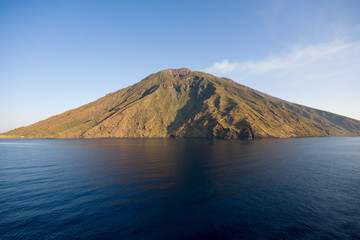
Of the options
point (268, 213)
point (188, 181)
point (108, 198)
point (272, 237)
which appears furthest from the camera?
point (188, 181)

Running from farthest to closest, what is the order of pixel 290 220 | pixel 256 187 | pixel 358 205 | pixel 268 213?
1. pixel 256 187
2. pixel 358 205
3. pixel 268 213
4. pixel 290 220

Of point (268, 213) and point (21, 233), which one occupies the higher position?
point (21, 233)

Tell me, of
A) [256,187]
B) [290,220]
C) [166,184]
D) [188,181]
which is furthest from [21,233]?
[256,187]

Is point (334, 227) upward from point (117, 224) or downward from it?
downward

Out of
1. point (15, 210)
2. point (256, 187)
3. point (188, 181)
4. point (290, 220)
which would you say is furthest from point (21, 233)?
point (256, 187)

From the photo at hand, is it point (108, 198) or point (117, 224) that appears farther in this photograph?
point (108, 198)

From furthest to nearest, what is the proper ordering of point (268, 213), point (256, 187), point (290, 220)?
point (256, 187), point (268, 213), point (290, 220)

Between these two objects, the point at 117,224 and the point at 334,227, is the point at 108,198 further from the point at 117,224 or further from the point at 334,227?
the point at 334,227

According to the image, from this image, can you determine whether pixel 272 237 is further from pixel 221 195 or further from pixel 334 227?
pixel 221 195

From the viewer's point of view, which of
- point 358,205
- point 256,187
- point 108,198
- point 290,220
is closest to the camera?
point 290,220
